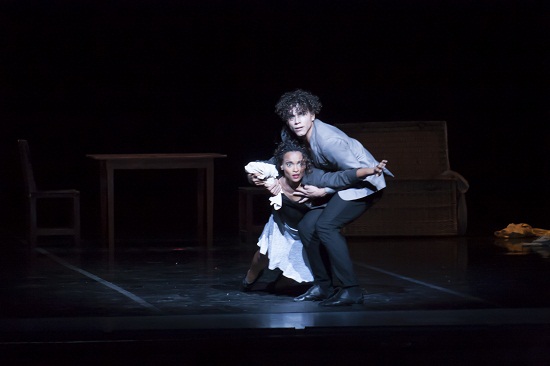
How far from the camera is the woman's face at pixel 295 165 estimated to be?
23.3 feet

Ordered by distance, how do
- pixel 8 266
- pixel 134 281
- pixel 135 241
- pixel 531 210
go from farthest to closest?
pixel 531 210
pixel 135 241
pixel 8 266
pixel 134 281

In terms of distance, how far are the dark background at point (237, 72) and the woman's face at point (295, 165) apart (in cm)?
628

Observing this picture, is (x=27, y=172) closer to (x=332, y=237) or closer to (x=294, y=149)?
(x=294, y=149)

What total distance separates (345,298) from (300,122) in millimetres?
992

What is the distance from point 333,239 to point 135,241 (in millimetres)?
3999

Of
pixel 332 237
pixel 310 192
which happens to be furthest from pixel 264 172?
pixel 332 237

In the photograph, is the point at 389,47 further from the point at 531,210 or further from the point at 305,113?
the point at 305,113

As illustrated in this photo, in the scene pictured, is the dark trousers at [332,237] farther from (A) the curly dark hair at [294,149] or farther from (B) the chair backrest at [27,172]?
(B) the chair backrest at [27,172]

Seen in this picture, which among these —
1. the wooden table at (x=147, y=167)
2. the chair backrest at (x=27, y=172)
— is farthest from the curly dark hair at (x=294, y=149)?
the chair backrest at (x=27, y=172)

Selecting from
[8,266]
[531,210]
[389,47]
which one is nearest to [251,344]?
[8,266]

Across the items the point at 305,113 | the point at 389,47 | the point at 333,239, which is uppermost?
the point at 389,47

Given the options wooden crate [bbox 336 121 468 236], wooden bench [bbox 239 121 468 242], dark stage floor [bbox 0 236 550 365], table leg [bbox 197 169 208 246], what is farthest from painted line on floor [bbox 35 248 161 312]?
wooden crate [bbox 336 121 468 236]

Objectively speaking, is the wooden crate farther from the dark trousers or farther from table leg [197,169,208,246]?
the dark trousers

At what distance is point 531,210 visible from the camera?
1283cm
